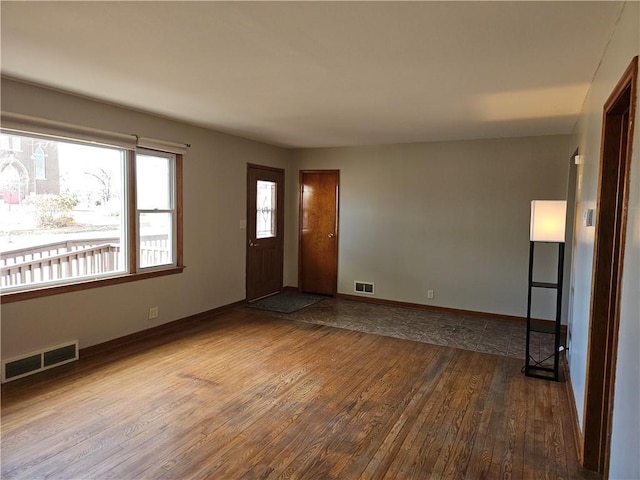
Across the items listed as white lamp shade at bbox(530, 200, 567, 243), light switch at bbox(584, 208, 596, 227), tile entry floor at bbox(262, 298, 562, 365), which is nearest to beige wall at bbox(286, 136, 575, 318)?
tile entry floor at bbox(262, 298, 562, 365)

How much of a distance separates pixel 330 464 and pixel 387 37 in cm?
235

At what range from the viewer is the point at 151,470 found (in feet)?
7.27

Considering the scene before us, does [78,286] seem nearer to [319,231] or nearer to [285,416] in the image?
[285,416]

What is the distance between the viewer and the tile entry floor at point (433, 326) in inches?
172

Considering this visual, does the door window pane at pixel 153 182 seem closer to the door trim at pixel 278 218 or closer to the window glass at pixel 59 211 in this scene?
the window glass at pixel 59 211

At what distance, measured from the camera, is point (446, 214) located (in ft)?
18.5

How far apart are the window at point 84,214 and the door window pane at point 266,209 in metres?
1.59

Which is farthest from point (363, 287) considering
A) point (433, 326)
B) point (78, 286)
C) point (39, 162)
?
point (39, 162)

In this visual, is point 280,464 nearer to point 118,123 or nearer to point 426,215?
point 118,123

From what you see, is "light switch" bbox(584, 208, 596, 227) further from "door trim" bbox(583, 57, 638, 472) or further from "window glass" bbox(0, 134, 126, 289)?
"window glass" bbox(0, 134, 126, 289)

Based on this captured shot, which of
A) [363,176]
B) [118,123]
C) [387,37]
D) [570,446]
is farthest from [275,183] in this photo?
[570,446]

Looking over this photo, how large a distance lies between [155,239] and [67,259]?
966mm

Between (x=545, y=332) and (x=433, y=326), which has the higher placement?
(x=545, y=332)

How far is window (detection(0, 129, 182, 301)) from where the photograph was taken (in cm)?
331
